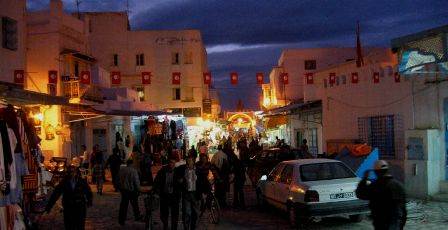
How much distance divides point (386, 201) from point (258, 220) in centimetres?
657

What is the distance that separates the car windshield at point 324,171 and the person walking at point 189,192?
98.4 inches

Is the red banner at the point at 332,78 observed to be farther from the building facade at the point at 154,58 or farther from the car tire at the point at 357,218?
the building facade at the point at 154,58

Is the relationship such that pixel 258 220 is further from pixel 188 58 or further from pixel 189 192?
pixel 188 58

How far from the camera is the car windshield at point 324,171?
41.6 ft

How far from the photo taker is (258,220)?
13836mm

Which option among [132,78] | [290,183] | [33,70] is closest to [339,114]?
[290,183]

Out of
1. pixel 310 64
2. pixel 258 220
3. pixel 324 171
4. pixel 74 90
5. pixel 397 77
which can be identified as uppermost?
pixel 310 64

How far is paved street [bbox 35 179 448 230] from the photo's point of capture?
41.0 feet

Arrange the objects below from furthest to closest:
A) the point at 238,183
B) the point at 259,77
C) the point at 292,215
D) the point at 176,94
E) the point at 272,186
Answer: the point at 176,94, the point at 259,77, the point at 238,183, the point at 272,186, the point at 292,215

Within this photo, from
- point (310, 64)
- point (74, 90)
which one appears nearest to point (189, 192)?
point (74, 90)

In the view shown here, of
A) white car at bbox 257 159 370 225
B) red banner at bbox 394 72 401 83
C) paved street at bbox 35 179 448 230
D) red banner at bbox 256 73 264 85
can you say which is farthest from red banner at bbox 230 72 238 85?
white car at bbox 257 159 370 225

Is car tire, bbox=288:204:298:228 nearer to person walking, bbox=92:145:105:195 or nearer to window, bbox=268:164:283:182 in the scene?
window, bbox=268:164:283:182

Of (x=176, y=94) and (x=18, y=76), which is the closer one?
(x=18, y=76)

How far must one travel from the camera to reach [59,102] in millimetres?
15273
